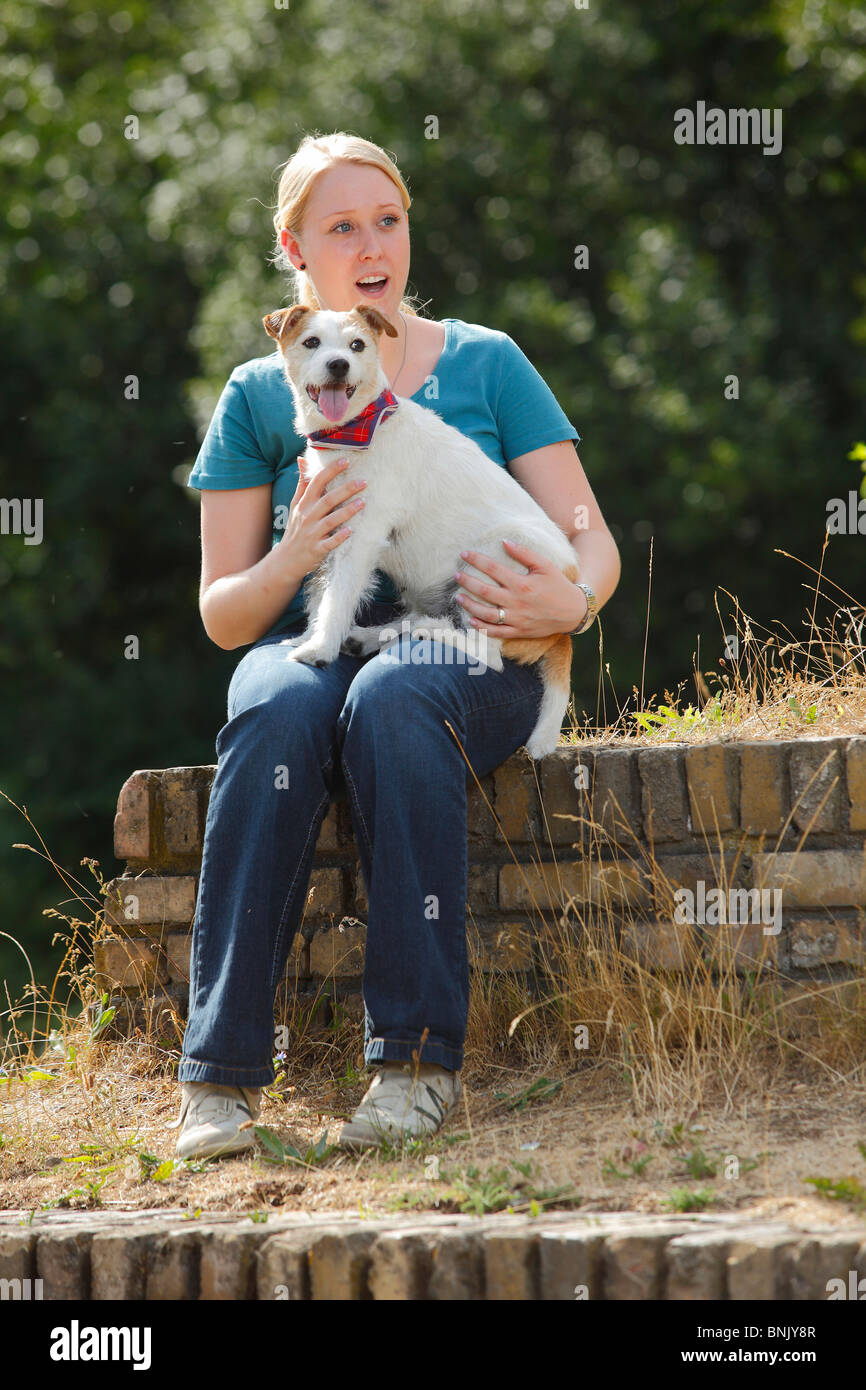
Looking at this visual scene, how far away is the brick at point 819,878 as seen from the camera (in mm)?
3131

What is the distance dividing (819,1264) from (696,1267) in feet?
0.60

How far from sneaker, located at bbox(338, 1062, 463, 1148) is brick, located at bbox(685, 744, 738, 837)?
0.88 metres

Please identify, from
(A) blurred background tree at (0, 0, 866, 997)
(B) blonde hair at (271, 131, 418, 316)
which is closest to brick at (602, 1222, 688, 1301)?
(B) blonde hair at (271, 131, 418, 316)

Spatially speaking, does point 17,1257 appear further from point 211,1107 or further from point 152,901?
point 152,901

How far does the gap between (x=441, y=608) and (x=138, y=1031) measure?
1282mm

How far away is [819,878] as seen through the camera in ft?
10.3

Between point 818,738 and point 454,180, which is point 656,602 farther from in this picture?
point 818,738

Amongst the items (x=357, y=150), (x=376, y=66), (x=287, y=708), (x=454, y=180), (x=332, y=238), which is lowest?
(x=287, y=708)

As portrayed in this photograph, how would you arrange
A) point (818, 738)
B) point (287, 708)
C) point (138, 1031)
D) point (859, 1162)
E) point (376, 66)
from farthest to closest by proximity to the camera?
point (376, 66), point (138, 1031), point (818, 738), point (287, 708), point (859, 1162)

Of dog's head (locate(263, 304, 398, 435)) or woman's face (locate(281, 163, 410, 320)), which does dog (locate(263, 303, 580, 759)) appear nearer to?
dog's head (locate(263, 304, 398, 435))

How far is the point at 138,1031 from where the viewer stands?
3.51 meters

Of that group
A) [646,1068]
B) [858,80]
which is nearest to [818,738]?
[646,1068]

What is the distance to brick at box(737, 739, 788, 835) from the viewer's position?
3.20m

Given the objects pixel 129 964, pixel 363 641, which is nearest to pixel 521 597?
pixel 363 641
